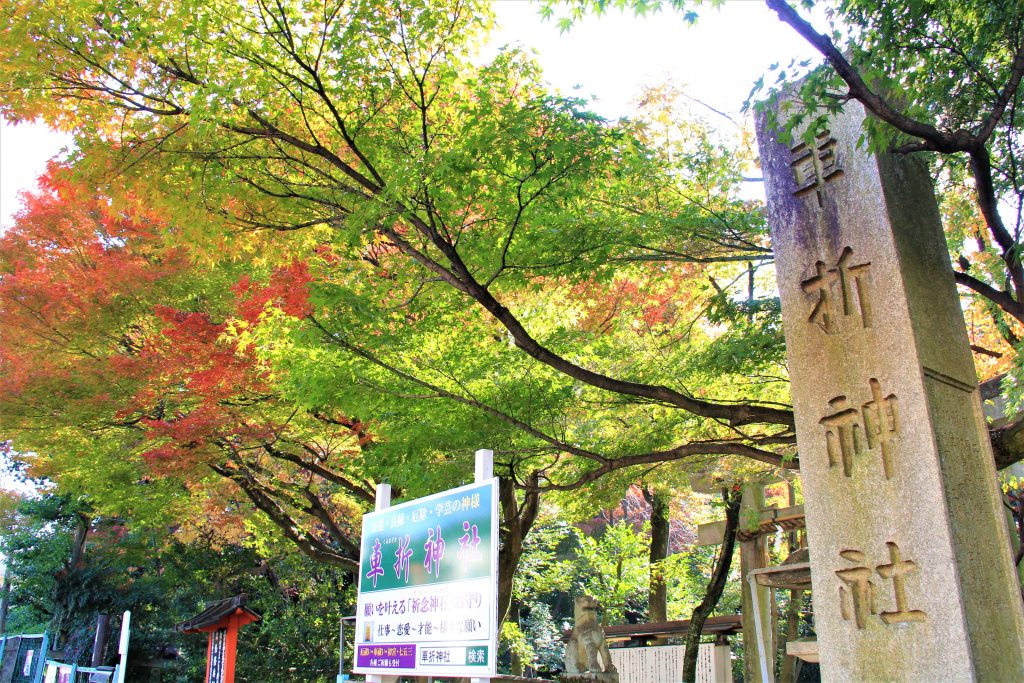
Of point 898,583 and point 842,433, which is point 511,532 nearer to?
point 842,433

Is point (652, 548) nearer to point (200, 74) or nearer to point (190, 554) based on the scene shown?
point (190, 554)

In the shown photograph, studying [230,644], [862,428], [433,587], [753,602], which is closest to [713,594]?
[753,602]

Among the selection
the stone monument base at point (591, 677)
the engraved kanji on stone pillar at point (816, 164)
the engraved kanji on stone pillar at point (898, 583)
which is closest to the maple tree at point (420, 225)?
the engraved kanji on stone pillar at point (816, 164)

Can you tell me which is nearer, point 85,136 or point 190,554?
point 85,136

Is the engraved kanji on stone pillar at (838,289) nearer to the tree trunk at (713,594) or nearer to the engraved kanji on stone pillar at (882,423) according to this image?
the engraved kanji on stone pillar at (882,423)

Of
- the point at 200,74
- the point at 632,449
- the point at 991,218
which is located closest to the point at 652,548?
the point at 632,449

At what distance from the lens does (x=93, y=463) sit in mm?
11609

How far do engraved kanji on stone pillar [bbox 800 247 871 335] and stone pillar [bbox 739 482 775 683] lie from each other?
639cm

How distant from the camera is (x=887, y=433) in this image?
4.58 meters

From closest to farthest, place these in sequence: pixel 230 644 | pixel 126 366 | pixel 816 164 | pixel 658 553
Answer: pixel 816 164
pixel 126 366
pixel 230 644
pixel 658 553

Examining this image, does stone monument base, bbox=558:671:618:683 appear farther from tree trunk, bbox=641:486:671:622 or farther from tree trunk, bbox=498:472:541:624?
tree trunk, bbox=641:486:671:622

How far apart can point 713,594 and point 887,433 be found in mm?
9021

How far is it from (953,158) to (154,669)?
1973 centimetres

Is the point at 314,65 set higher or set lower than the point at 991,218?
higher
